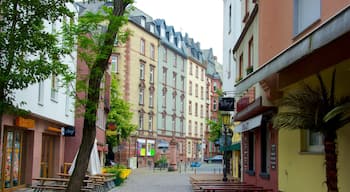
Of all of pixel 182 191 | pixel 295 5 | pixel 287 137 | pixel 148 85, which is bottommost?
pixel 182 191

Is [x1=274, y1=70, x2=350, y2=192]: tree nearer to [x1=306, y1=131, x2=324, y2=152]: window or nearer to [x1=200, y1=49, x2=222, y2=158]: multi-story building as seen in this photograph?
[x1=306, y1=131, x2=324, y2=152]: window

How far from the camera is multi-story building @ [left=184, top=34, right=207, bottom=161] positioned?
86.3 metres

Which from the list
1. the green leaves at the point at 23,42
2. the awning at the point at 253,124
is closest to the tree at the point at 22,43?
the green leaves at the point at 23,42

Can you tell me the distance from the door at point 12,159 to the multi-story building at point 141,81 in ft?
126

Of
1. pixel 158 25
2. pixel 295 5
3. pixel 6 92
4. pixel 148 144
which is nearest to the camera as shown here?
pixel 6 92

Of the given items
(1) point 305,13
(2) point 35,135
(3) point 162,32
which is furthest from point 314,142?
(3) point 162,32

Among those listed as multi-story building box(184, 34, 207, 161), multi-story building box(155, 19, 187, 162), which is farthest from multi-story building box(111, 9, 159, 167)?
multi-story building box(184, 34, 207, 161)

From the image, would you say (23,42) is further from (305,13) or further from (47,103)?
(47,103)

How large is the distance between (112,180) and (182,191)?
3.30 m

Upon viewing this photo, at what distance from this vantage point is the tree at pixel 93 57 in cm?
1348

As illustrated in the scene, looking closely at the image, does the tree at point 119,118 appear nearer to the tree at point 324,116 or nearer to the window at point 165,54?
the window at point 165,54

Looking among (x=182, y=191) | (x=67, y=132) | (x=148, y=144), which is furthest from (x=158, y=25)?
(x=182, y=191)

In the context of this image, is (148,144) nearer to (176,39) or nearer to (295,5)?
(176,39)

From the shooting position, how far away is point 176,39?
8206cm
